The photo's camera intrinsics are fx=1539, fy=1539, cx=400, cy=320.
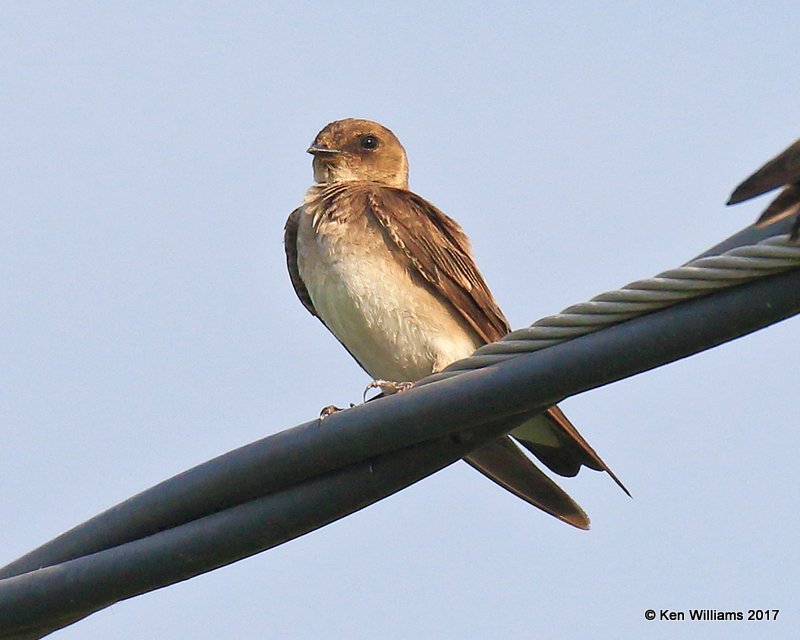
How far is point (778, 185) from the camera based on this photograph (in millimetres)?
3133

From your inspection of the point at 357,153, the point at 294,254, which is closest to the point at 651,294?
the point at 294,254

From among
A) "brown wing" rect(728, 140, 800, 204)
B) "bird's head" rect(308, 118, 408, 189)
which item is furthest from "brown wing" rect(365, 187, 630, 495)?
"brown wing" rect(728, 140, 800, 204)

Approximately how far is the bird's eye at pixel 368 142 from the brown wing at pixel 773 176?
4534 mm

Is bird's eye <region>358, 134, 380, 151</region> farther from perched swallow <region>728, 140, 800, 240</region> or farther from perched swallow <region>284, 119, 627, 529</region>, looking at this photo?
perched swallow <region>728, 140, 800, 240</region>

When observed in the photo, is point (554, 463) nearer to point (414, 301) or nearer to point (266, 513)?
point (414, 301)

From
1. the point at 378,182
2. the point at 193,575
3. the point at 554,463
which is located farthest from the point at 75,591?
the point at 378,182

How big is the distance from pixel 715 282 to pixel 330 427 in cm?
93

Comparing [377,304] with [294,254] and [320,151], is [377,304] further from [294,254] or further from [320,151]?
[320,151]

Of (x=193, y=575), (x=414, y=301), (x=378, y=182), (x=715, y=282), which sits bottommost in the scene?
(x=193, y=575)

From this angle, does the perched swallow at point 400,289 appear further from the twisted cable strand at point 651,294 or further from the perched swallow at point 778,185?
the perched swallow at point 778,185

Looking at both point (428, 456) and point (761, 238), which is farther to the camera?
point (428, 456)

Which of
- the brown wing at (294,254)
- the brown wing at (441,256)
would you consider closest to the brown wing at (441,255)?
the brown wing at (441,256)

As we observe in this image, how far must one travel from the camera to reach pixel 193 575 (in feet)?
11.5

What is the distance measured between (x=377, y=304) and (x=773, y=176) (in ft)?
10.3
